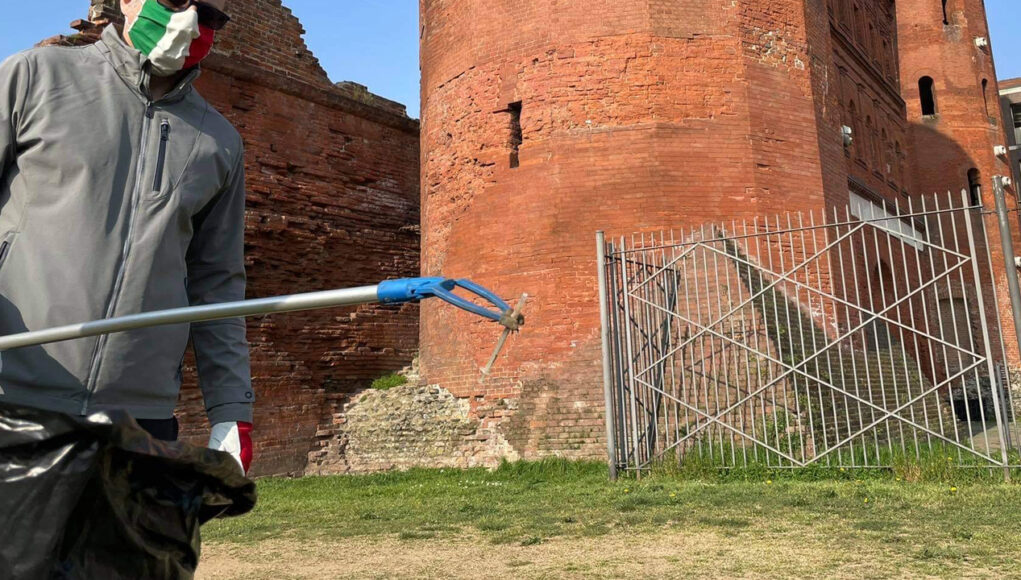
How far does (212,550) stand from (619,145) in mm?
7176

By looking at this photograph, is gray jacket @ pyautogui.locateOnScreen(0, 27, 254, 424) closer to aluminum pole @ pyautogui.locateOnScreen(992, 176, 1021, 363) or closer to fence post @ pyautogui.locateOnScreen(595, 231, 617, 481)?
fence post @ pyautogui.locateOnScreen(595, 231, 617, 481)

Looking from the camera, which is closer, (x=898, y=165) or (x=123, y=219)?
(x=123, y=219)

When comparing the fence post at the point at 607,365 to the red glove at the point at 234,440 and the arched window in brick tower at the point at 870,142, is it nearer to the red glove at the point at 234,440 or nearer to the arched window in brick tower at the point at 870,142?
the red glove at the point at 234,440

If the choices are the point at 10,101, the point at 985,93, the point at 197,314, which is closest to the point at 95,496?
the point at 197,314

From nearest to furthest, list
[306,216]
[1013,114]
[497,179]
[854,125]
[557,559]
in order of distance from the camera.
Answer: [557,559], [497,179], [306,216], [854,125], [1013,114]

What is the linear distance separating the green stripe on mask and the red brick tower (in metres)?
24.1

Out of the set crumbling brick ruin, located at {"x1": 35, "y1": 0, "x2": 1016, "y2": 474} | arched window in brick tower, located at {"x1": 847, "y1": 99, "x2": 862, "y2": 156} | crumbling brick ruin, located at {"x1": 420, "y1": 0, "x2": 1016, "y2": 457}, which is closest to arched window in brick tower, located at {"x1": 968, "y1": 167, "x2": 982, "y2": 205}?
arched window in brick tower, located at {"x1": 847, "y1": 99, "x2": 862, "y2": 156}

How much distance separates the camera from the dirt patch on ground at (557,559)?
4184 mm

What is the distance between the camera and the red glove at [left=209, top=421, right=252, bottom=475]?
1.87 m

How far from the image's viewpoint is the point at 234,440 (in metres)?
1.89

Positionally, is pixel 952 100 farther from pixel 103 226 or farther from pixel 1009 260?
pixel 103 226

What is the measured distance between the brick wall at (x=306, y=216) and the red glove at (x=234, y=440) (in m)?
10.1

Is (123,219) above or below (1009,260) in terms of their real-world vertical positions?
below

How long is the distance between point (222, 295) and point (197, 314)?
2.48 feet
